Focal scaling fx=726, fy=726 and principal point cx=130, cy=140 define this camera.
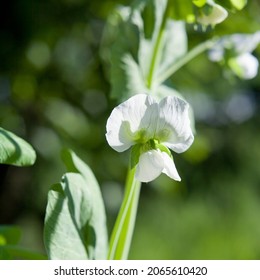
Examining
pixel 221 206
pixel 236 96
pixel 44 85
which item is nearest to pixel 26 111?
pixel 44 85

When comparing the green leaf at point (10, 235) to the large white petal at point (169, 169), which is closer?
the large white petal at point (169, 169)

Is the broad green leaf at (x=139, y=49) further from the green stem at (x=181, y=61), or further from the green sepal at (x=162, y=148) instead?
the green sepal at (x=162, y=148)

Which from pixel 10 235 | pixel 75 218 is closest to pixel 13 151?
pixel 75 218

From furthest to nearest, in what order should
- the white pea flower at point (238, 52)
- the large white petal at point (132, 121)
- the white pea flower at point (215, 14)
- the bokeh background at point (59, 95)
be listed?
the bokeh background at point (59, 95) < the white pea flower at point (238, 52) < the white pea flower at point (215, 14) < the large white petal at point (132, 121)

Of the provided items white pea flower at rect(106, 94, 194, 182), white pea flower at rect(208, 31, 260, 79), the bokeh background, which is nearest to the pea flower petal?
white pea flower at rect(106, 94, 194, 182)

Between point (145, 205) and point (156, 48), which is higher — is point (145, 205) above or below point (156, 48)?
below

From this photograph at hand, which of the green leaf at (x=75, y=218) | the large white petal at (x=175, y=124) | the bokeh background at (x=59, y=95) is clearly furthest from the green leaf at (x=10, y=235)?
the bokeh background at (x=59, y=95)

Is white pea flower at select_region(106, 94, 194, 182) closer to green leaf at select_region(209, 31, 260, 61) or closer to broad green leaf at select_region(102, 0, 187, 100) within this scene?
broad green leaf at select_region(102, 0, 187, 100)
